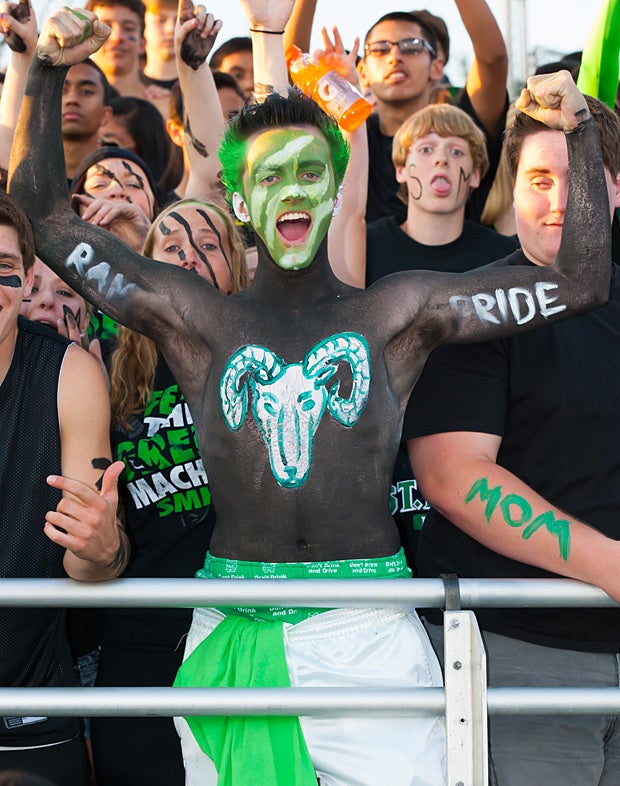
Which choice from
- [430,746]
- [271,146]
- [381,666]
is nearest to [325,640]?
[381,666]

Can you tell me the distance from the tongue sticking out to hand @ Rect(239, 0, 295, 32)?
91 cm

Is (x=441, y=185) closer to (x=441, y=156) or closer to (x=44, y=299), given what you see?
(x=441, y=156)

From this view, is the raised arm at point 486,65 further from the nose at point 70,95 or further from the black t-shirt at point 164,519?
the black t-shirt at point 164,519

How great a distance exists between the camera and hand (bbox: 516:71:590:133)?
2.40 metres

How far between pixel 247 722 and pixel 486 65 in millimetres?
2983

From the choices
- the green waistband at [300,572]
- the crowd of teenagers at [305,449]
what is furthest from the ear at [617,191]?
the green waistband at [300,572]

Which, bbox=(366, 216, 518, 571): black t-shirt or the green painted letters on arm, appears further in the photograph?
bbox=(366, 216, 518, 571): black t-shirt

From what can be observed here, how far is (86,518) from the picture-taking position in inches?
84.0

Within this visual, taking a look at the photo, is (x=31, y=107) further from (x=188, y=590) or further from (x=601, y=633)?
(x=601, y=633)

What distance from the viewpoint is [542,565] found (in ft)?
7.73

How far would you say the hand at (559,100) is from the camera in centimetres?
240

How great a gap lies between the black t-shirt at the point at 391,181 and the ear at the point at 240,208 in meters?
1.88

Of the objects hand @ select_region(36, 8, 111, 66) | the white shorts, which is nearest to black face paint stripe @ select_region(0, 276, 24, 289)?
hand @ select_region(36, 8, 111, 66)

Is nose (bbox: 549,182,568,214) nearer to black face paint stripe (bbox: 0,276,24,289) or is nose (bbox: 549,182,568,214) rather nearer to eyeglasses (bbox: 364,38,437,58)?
black face paint stripe (bbox: 0,276,24,289)
